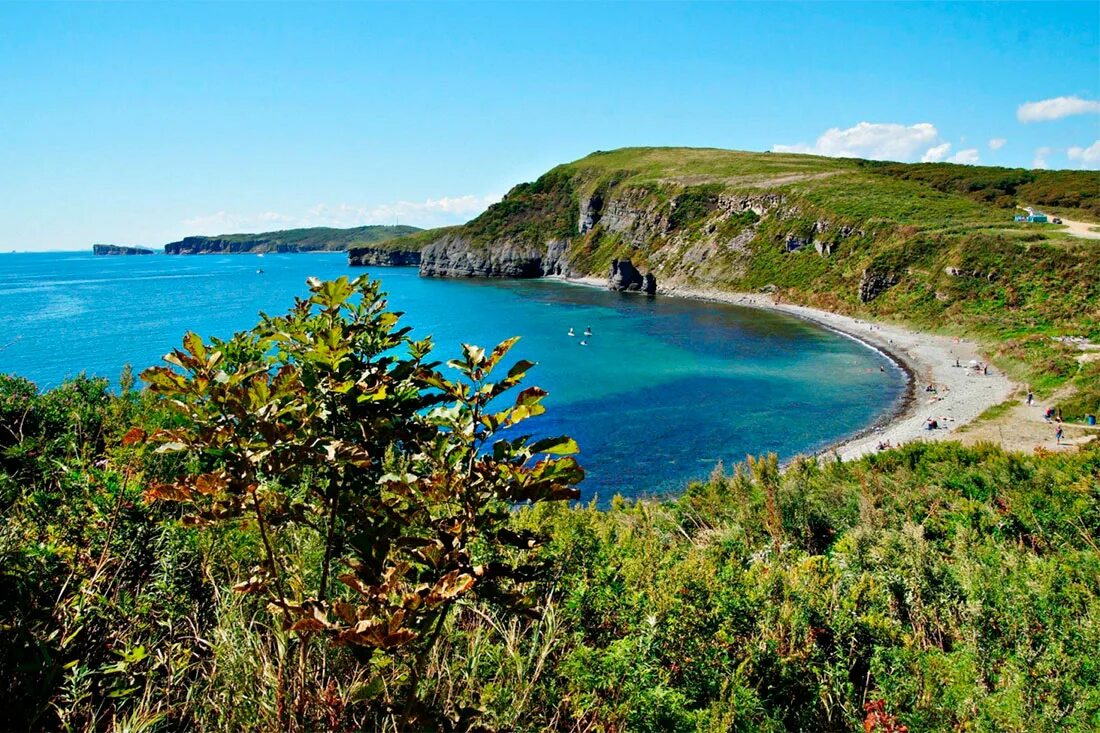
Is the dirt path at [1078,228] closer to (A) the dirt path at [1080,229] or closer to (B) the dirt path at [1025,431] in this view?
A: (A) the dirt path at [1080,229]

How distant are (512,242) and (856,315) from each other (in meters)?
89.8

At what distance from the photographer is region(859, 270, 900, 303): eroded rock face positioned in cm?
7700

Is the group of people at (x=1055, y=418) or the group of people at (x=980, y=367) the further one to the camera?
the group of people at (x=980, y=367)

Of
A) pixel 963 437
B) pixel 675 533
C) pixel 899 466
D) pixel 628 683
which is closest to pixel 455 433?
pixel 628 683

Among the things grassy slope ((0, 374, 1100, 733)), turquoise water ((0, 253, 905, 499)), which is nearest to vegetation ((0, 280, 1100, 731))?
grassy slope ((0, 374, 1100, 733))

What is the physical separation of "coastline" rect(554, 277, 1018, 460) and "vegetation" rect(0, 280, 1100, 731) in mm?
20522

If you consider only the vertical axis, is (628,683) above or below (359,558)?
below

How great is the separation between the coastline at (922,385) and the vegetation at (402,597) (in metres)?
20.5

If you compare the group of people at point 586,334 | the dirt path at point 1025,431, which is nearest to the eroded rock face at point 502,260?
the group of people at point 586,334

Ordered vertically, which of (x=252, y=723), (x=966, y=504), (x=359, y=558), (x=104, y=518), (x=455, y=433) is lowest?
(x=966, y=504)

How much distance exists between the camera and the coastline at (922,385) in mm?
36219

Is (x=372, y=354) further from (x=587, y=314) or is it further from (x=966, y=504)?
(x=587, y=314)

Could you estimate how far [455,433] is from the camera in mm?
2689

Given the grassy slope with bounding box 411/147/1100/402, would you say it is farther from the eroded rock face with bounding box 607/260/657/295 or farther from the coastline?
the eroded rock face with bounding box 607/260/657/295
